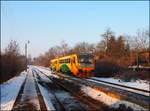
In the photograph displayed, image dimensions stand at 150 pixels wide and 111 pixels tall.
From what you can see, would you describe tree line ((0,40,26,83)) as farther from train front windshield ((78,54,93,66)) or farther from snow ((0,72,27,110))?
train front windshield ((78,54,93,66))

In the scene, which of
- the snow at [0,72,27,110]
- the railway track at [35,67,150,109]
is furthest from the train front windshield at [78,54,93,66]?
the railway track at [35,67,150,109]

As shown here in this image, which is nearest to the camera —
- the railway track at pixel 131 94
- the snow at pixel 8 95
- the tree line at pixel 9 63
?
the snow at pixel 8 95

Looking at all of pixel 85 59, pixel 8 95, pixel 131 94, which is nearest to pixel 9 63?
pixel 85 59

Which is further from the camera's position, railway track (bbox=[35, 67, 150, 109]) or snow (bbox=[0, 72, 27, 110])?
railway track (bbox=[35, 67, 150, 109])

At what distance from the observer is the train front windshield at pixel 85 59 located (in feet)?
134

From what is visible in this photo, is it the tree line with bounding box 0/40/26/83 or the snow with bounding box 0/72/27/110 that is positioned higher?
the tree line with bounding box 0/40/26/83

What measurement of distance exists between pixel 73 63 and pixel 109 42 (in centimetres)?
4209

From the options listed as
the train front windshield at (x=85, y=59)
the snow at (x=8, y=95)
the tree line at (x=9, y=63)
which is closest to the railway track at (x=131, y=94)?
the snow at (x=8, y=95)

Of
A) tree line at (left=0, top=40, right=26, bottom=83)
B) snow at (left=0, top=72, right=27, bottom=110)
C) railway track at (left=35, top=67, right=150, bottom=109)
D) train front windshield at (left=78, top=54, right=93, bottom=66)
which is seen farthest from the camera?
train front windshield at (left=78, top=54, right=93, bottom=66)

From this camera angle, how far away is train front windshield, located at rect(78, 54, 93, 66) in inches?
1604

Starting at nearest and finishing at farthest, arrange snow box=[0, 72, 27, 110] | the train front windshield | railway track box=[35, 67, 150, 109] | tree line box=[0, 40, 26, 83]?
snow box=[0, 72, 27, 110] → railway track box=[35, 67, 150, 109] → tree line box=[0, 40, 26, 83] → the train front windshield

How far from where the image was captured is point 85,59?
41125mm

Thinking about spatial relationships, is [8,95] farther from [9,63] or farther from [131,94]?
[9,63]

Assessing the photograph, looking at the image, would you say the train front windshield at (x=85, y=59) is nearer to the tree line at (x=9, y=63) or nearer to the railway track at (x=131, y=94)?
the tree line at (x=9, y=63)
